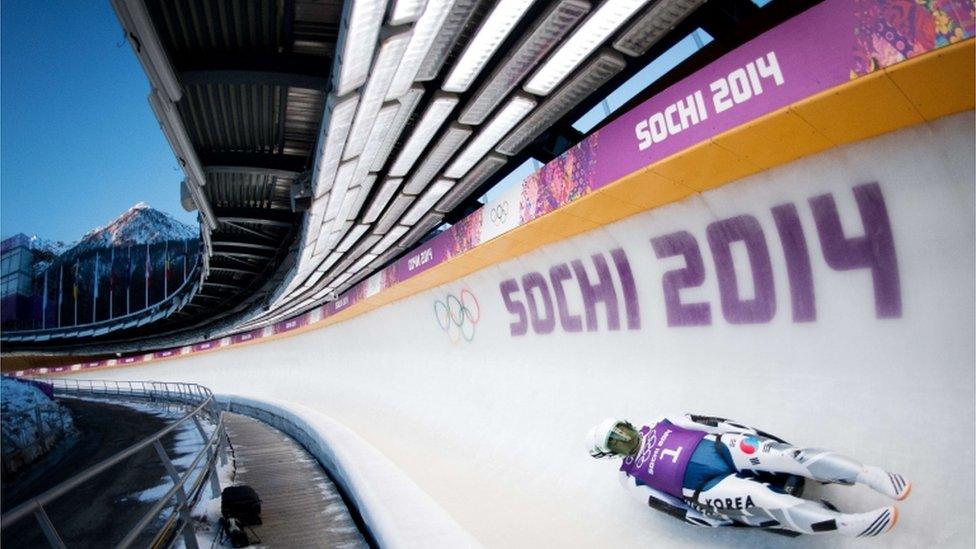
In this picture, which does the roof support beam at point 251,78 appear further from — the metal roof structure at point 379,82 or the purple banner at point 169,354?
the purple banner at point 169,354

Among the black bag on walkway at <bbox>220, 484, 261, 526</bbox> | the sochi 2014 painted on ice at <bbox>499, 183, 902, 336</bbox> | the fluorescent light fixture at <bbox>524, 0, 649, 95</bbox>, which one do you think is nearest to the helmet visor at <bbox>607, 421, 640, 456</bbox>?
the sochi 2014 painted on ice at <bbox>499, 183, 902, 336</bbox>

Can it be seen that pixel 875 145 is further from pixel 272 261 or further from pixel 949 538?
pixel 272 261

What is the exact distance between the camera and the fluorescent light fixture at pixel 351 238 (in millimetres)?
6683

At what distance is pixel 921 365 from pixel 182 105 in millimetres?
4167

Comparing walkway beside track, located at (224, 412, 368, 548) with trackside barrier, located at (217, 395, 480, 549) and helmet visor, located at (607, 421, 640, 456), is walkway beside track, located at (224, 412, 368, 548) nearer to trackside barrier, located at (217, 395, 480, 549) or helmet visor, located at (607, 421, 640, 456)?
trackside barrier, located at (217, 395, 480, 549)

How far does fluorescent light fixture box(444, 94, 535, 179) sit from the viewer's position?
349 cm

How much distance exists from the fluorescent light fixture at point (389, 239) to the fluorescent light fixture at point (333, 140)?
246 centimetres

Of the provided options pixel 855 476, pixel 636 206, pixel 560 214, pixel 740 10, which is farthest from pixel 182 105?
pixel 855 476

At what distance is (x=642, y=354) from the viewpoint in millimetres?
3764

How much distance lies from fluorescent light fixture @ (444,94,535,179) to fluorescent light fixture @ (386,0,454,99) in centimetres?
76

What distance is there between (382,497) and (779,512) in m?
2.70

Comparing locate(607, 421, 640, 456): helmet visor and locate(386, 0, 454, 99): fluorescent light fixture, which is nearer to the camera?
locate(386, 0, 454, 99): fluorescent light fixture

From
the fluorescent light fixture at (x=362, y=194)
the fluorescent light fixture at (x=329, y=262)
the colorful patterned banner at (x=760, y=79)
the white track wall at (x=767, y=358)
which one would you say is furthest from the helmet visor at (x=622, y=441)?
the fluorescent light fixture at (x=329, y=262)

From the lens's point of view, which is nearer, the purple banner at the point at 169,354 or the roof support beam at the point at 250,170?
the roof support beam at the point at 250,170
